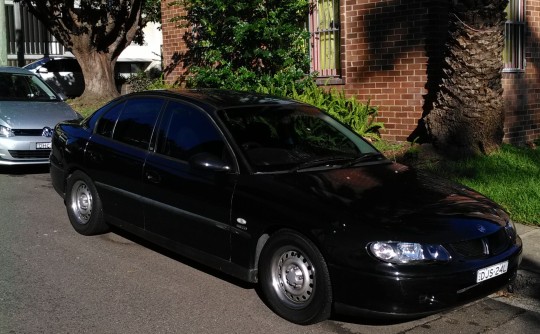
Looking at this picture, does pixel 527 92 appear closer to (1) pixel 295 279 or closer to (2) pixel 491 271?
(2) pixel 491 271

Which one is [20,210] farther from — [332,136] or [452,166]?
[452,166]

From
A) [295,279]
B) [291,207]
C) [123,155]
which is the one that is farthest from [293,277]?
[123,155]

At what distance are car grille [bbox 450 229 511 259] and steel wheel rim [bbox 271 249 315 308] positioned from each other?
979 mm

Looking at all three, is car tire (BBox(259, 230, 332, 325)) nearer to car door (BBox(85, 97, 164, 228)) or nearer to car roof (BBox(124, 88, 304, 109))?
car roof (BBox(124, 88, 304, 109))

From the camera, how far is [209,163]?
4.89 meters

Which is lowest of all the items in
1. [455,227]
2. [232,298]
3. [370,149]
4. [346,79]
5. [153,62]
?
[232,298]

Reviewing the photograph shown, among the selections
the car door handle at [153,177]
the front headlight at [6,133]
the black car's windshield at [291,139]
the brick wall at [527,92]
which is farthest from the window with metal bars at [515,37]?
the front headlight at [6,133]

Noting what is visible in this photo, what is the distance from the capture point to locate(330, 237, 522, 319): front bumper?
3.94m

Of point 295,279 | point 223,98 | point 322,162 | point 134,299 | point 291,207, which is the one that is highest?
point 223,98

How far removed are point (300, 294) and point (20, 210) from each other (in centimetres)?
473

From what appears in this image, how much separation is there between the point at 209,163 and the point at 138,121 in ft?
4.86

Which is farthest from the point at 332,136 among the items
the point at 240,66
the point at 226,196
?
the point at 240,66

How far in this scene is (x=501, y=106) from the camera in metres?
8.91

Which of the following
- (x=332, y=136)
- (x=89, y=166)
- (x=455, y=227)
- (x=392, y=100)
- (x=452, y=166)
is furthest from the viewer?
(x=392, y=100)
